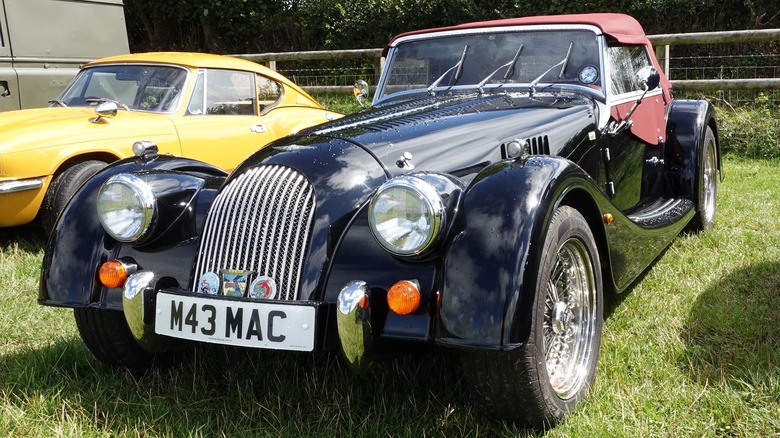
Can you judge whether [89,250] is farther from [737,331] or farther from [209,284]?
[737,331]

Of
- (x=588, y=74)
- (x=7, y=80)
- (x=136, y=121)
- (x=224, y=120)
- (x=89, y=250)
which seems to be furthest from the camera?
(x=7, y=80)

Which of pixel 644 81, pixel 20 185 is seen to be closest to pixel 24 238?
pixel 20 185

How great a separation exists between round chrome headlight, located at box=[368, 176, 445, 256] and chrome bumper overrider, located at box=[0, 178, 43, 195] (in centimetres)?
357

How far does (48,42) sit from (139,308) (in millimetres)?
6136

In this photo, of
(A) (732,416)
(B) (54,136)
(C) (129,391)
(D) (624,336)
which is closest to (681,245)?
(D) (624,336)

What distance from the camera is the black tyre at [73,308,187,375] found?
2801mm

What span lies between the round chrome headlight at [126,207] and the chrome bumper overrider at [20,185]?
8.54 feet

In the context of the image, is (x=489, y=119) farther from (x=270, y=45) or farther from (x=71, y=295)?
(x=270, y=45)

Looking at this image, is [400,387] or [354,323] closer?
[354,323]

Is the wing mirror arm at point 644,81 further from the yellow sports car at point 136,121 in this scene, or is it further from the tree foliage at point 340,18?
the tree foliage at point 340,18

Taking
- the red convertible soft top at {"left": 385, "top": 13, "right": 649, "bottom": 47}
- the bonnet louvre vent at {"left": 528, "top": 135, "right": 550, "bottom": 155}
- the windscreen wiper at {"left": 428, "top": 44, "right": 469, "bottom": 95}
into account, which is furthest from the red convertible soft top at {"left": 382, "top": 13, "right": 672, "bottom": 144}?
the bonnet louvre vent at {"left": 528, "top": 135, "right": 550, "bottom": 155}

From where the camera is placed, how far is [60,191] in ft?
16.3

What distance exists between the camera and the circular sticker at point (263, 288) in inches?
93.1

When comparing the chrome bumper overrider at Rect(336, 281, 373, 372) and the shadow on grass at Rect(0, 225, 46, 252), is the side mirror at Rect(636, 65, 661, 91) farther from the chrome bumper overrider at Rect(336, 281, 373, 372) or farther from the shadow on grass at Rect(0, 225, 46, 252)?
the shadow on grass at Rect(0, 225, 46, 252)
